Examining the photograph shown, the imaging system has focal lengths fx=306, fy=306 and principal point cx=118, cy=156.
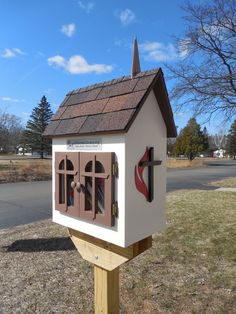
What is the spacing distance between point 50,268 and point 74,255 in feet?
1.67

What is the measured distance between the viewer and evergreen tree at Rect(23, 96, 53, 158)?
1916 inches

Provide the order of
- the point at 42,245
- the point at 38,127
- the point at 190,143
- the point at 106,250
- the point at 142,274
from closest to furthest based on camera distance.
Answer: the point at 106,250
the point at 142,274
the point at 42,245
the point at 190,143
the point at 38,127

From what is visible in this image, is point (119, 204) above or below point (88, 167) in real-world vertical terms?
below

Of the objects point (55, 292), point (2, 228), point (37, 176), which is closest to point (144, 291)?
point (55, 292)

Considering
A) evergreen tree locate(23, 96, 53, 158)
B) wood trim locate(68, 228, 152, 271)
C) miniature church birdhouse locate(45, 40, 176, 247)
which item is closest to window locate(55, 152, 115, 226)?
miniature church birdhouse locate(45, 40, 176, 247)

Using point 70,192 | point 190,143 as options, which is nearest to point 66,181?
point 70,192

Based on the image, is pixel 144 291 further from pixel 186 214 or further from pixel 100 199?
pixel 186 214

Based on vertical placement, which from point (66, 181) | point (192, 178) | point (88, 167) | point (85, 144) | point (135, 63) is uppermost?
point (135, 63)

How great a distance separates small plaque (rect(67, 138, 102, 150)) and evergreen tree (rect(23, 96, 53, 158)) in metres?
47.4

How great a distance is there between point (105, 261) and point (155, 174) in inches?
26.2

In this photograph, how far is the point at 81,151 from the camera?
6.43 feet

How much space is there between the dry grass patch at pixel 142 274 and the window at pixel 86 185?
5.03ft

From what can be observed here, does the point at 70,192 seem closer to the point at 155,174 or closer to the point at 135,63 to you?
the point at 155,174

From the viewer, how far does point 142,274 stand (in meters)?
3.76
